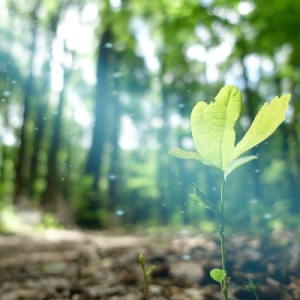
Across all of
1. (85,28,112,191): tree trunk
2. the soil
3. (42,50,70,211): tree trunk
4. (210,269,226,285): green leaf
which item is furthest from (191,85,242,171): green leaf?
(42,50,70,211): tree trunk

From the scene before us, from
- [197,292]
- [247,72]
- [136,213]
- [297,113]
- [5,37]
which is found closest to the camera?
[197,292]

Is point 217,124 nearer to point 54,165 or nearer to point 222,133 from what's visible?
point 222,133

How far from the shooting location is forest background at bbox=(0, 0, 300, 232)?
20.8ft

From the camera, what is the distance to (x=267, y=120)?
0.67 meters

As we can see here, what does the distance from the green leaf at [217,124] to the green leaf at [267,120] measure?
0.04 metres

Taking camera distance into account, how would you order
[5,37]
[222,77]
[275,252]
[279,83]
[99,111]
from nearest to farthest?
[275,252], [222,77], [279,83], [99,111], [5,37]

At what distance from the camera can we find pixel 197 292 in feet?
6.00

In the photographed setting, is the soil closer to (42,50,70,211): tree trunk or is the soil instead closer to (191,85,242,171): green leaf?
(191,85,242,171): green leaf

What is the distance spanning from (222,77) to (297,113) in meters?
2.33

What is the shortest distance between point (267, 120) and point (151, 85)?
1590 centimetres

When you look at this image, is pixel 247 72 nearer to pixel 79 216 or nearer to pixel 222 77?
pixel 222 77

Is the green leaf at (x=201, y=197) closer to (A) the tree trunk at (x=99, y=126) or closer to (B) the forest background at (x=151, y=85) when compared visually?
(B) the forest background at (x=151, y=85)

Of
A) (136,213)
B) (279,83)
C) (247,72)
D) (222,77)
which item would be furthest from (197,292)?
(136,213)

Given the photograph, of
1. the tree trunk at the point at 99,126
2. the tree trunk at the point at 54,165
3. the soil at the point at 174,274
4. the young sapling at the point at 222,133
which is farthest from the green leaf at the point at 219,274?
the tree trunk at the point at 54,165
